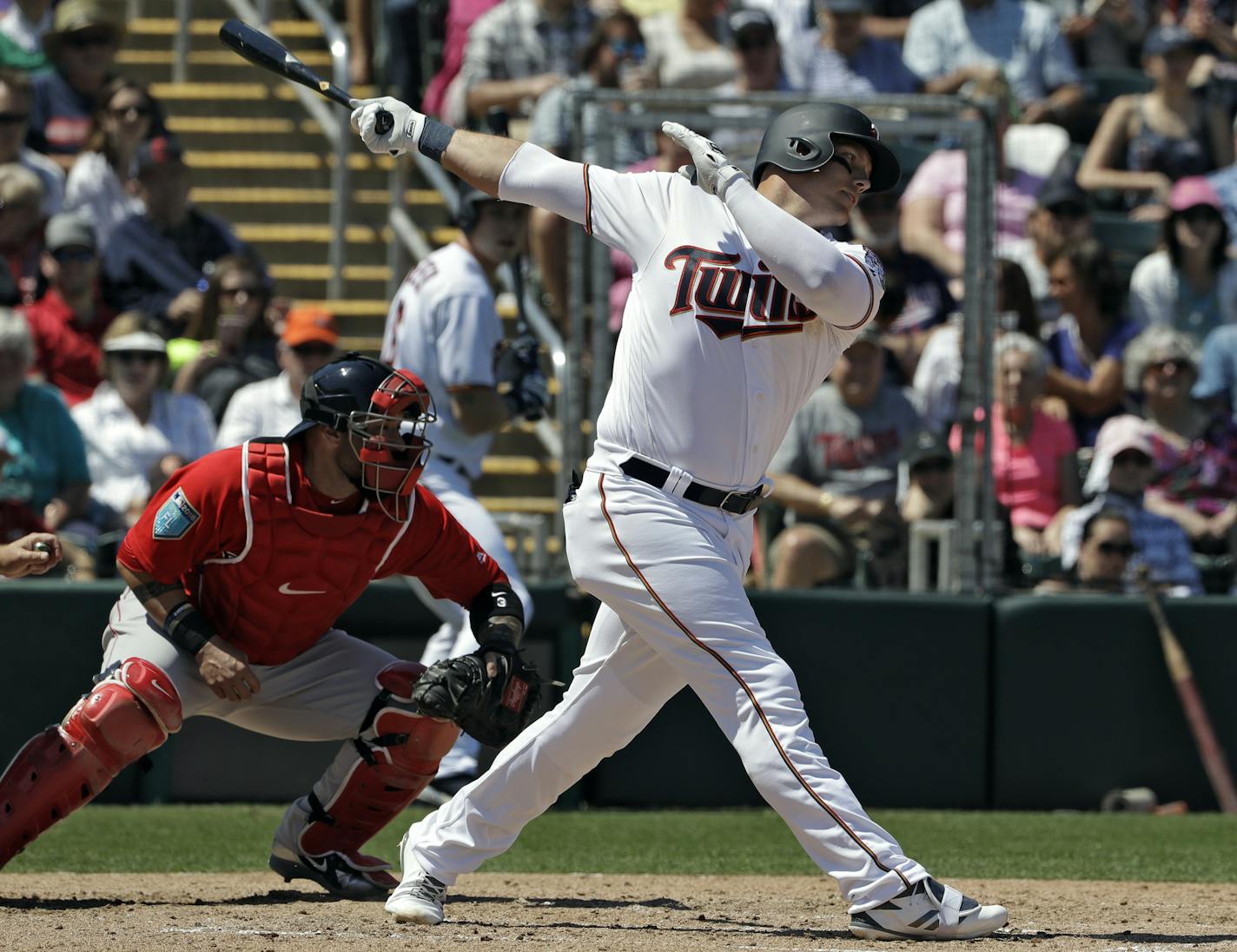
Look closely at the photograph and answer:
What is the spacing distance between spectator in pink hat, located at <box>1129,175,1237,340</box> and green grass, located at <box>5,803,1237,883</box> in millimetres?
3804

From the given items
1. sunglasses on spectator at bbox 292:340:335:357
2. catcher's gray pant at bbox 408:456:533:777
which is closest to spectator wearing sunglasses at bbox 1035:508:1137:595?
catcher's gray pant at bbox 408:456:533:777

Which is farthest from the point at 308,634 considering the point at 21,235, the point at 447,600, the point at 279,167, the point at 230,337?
the point at 279,167

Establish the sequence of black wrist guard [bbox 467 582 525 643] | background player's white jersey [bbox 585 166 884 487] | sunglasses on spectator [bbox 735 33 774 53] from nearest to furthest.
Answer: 1. background player's white jersey [bbox 585 166 884 487]
2. black wrist guard [bbox 467 582 525 643]
3. sunglasses on spectator [bbox 735 33 774 53]

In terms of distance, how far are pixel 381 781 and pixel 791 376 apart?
1737mm

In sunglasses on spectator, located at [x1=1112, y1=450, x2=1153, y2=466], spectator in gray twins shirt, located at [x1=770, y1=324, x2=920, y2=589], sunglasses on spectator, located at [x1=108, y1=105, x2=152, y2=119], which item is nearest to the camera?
spectator in gray twins shirt, located at [x1=770, y1=324, x2=920, y2=589]

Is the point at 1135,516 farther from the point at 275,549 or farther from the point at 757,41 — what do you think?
the point at 275,549

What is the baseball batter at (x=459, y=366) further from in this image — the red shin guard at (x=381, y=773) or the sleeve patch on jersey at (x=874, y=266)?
the sleeve patch on jersey at (x=874, y=266)

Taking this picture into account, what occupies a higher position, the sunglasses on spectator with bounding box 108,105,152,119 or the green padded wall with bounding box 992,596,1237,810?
the sunglasses on spectator with bounding box 108,105,152,119

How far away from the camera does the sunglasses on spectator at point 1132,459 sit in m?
9.55

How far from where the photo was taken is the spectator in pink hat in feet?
37.2

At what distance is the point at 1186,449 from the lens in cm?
1019

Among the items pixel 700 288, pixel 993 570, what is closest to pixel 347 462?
pixel 700 288

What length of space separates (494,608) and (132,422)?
448cm

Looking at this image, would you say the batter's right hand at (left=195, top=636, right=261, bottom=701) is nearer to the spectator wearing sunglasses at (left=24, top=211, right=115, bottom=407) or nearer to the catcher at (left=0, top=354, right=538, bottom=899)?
the catcher at (left=0, top=354, right=538, bottom=899)
